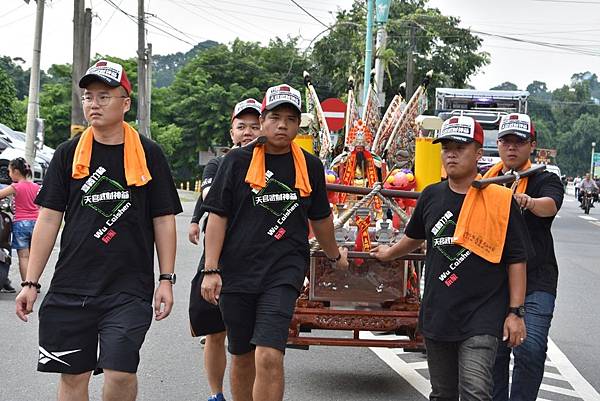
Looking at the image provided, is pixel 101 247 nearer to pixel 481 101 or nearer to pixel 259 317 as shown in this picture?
pixel 259 317

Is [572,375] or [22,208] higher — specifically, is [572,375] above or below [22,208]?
below

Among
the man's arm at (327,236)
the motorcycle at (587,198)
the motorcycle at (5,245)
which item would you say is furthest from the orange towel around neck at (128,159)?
the motorcycle at (587,198)

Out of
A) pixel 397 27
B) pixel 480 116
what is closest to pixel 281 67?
pixel 397 27

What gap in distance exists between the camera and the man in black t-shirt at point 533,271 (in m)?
6.02

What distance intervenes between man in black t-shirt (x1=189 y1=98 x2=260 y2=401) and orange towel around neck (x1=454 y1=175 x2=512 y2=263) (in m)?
1.76

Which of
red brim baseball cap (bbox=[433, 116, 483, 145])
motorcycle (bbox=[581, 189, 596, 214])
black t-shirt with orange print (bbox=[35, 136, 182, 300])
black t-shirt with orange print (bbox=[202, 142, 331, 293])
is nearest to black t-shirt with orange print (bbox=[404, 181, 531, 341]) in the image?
red brim baseball cap (bbox=[433, 116, 483, 145])

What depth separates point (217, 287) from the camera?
5.59 meters

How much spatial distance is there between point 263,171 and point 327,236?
0.65 meters

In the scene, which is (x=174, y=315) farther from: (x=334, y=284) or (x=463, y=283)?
(x=463, y=283)

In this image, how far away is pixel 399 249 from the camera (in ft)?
19.7

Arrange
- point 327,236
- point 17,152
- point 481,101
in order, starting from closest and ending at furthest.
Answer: point 327,236
point 17,152
point 481,101

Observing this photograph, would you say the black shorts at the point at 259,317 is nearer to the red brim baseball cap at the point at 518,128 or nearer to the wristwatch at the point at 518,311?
the wristwatch at the point at 518,311

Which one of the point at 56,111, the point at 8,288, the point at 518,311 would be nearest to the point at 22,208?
the point at 8,288

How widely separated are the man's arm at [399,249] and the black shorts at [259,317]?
28.1 inches
